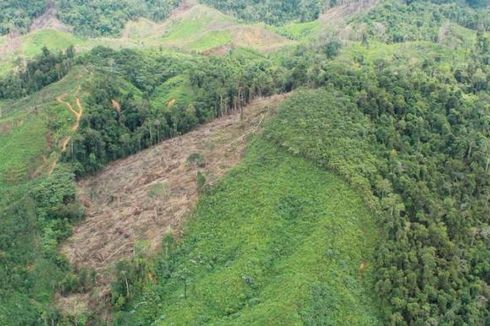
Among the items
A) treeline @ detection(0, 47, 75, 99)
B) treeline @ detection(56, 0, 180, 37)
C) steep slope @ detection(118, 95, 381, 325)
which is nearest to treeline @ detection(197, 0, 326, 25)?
treeline @ detection(56, 0, 180, 37)

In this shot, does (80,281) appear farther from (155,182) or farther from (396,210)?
(396,210)

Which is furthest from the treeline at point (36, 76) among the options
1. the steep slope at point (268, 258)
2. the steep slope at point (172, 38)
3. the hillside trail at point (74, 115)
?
the steep slope at point (268, 258)

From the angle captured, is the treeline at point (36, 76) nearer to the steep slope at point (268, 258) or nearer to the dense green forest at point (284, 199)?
the dense green forest at point (284, 199)

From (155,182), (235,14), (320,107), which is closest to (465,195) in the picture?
(320,107)

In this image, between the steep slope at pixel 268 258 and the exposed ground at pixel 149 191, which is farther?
the exposed ground at pixel 149 191

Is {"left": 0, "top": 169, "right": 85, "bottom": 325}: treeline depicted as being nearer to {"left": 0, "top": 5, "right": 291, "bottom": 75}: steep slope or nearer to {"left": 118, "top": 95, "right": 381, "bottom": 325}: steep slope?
{"left": 118, "top": 95, "right": 381, "bottom": 325}: steep slope

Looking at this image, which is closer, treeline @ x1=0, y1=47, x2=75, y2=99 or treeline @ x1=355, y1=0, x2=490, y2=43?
treeline @ x1=0, y1=47, x2=75, y2=99
